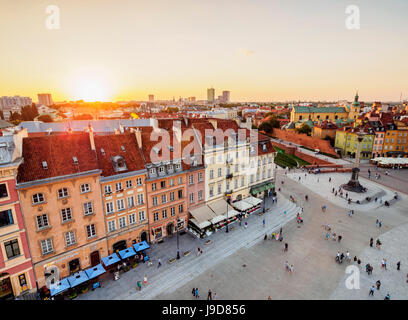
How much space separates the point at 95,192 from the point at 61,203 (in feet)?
11.2

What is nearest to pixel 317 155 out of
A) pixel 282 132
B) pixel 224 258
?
pixel 282 132

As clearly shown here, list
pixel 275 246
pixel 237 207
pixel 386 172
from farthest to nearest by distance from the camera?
pixel 386 172 → pixel 237 207 → pixel 275 246

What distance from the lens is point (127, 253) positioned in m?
28.4

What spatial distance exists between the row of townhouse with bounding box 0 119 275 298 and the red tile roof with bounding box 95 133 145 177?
0.39ft

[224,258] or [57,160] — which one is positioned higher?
[57,160]

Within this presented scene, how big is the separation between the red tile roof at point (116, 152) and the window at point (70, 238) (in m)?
7.13

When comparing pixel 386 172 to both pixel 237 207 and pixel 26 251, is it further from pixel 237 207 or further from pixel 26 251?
pixel 26 251

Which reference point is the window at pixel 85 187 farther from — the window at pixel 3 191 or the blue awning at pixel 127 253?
the blue awning at pixel 127 253

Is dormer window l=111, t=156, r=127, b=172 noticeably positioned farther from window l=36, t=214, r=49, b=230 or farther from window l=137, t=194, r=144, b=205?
window l=36, t=214, r=49, b=230

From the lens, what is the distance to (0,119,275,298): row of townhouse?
890 inches

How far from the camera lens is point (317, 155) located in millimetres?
81625
